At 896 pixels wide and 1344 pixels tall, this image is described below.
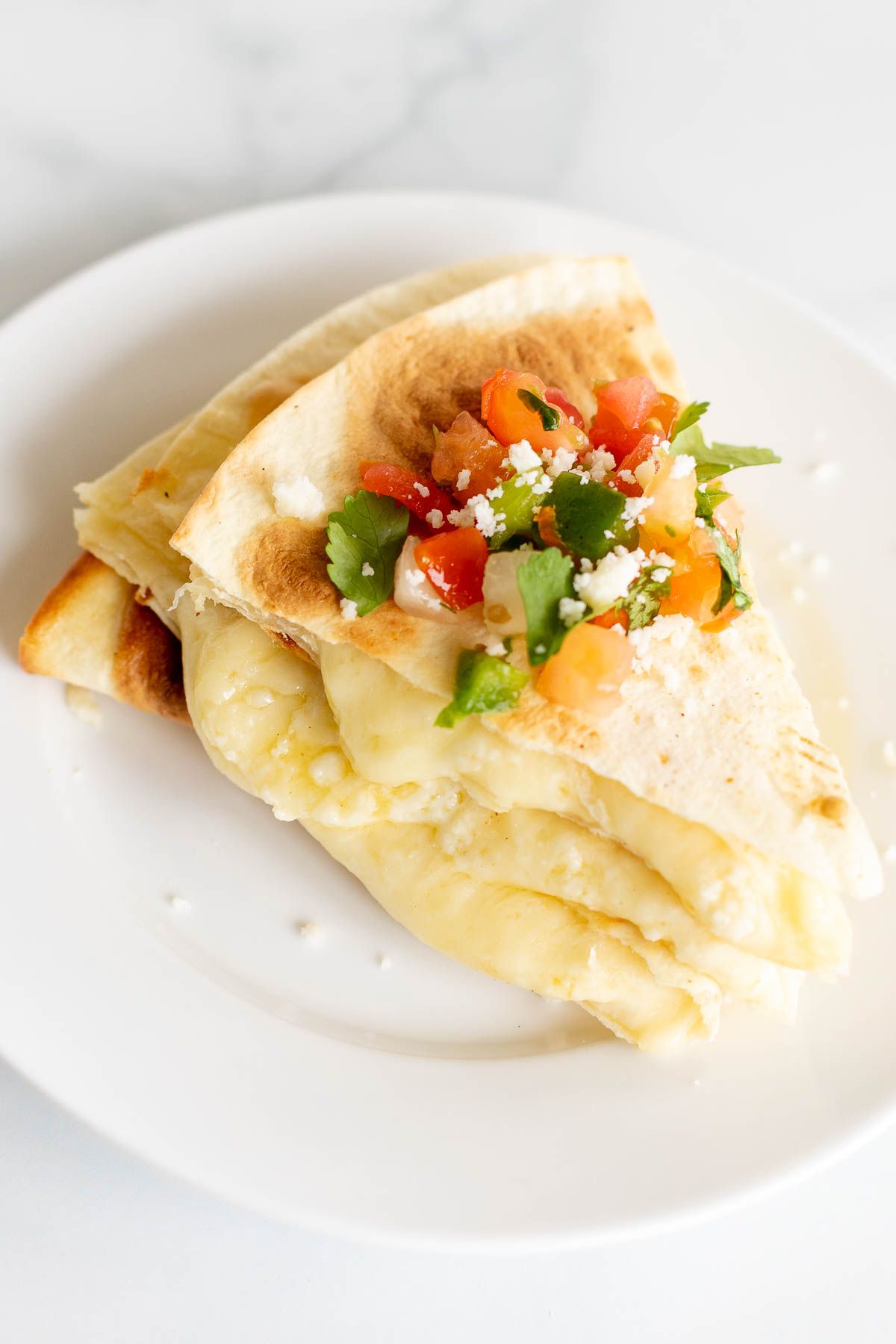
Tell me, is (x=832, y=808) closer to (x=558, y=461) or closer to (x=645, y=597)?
(x=645, y=597)

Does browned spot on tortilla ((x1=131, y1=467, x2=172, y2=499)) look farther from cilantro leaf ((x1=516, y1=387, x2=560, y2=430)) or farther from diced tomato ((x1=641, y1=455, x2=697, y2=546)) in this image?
diced tomato ((x1=641, y1=455, x2=697, y2=546))

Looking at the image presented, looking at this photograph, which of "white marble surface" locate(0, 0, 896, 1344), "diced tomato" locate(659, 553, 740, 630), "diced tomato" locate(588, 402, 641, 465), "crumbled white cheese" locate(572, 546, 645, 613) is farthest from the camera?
"white marble surface" locate(0, 0, 896, 1344)

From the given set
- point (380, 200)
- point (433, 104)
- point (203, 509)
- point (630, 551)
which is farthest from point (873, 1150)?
point (433, 104)

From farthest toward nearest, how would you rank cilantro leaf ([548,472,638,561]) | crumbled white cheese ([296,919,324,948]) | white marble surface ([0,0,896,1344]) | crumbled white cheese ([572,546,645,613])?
white marble surface ([0,0,896,1344]), crumbled white cheese ([296,919,324,948]), cilantro leaf ([548,472,638,561]), crumbled white cheese ([572,546,645,613])

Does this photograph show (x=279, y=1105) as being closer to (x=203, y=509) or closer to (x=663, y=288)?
(x=203, y=509)

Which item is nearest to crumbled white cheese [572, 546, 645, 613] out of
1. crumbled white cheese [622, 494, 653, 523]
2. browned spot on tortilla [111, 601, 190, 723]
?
crumbled white cheese [622, 494, 653, 523]

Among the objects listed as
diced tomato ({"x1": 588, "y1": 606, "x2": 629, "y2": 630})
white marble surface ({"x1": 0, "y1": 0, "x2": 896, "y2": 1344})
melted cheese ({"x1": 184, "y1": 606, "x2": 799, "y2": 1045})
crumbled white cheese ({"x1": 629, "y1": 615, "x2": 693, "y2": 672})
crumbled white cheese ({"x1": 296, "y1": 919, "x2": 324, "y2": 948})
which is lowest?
crumbled white cheese ({"x1": 296, "y1": 919, "x2": 324, "y2": 948})
